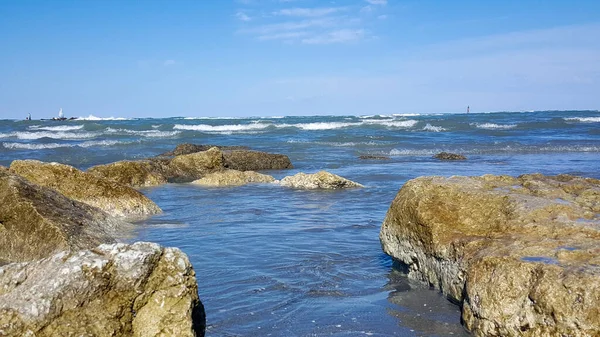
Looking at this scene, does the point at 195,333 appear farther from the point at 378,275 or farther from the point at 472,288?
the point at 378,275

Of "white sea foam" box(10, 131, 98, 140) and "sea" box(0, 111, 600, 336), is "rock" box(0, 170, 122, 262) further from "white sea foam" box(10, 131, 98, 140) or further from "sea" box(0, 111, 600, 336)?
"white sea foam" box(10, 131, 98, 140)

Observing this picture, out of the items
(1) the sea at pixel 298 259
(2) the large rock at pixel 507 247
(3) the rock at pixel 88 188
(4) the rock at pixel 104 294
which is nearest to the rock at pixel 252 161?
(1) the sea at pixel 298 259

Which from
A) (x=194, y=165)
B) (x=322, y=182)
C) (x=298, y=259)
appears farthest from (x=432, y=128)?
(x=298, y=259)

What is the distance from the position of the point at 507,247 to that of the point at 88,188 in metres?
6.43

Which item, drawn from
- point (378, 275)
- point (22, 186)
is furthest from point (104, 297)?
point (22, 186)

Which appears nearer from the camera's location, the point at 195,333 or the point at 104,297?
the point at 104,297

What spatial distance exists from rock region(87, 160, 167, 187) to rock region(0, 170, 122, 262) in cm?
652

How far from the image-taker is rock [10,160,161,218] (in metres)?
8.51

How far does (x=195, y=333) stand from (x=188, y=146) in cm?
1682

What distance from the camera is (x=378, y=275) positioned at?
219 inches

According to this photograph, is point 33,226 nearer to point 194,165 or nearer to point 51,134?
point 194,165

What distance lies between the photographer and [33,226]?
564cm

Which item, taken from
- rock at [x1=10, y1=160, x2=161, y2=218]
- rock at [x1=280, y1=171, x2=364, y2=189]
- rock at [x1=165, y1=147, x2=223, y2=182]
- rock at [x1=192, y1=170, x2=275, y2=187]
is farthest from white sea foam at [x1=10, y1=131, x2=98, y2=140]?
rock at [x1=10, y1=160, x2=161, y2=218]

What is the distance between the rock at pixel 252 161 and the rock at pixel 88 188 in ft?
25.9
